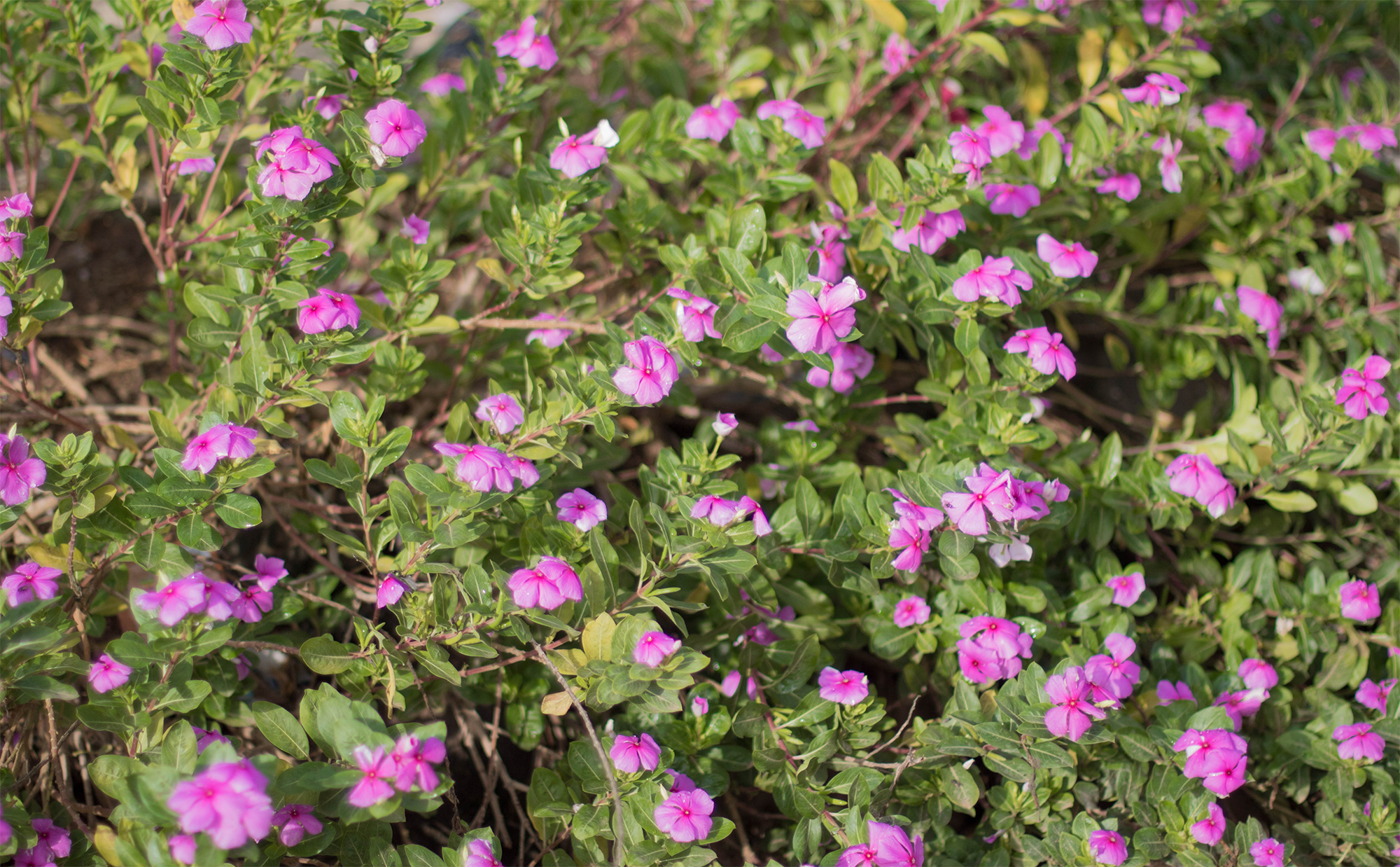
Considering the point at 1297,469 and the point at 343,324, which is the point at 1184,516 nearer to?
the point at 1297,469

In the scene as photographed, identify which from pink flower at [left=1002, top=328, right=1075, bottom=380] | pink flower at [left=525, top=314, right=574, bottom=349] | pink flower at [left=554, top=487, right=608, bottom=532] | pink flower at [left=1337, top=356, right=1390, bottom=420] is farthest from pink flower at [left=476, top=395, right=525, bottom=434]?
pink flower at [left=1337, top=356, right=1390, bottom=420]

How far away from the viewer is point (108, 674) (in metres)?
1.50

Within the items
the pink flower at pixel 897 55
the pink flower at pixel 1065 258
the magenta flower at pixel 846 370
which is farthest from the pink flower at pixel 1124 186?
the magenta flower at pixel 846 370

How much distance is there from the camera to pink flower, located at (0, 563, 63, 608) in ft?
4.91

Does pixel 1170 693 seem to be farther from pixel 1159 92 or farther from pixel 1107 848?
pixel 1159 92

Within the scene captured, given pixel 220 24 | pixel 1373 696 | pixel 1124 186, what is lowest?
pixel 1373 696

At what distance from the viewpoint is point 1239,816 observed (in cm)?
215

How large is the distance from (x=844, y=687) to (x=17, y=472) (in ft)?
4.58

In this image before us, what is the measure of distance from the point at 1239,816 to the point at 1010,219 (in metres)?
1.42

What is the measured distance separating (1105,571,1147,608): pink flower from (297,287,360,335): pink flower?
1.56 m

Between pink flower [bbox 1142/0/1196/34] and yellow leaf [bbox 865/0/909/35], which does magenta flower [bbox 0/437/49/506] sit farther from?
pink flower [bbox 1142/0/1196/34]

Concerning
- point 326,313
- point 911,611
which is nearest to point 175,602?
point 326,313

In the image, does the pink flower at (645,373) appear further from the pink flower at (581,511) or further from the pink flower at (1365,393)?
the pink flower at (1365,393)

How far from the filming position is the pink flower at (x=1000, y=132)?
206 centimetres
